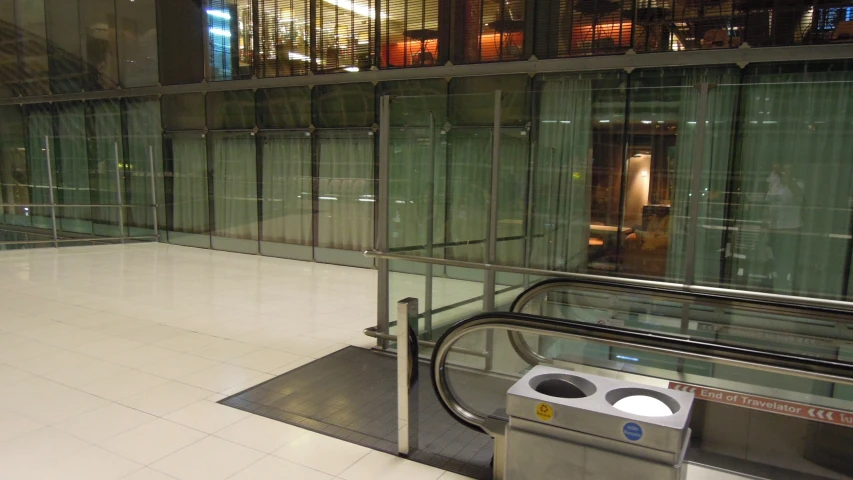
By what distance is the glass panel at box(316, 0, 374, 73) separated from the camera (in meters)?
9.08

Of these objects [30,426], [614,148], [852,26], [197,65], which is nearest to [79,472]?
[30,426]

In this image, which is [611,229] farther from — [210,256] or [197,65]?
[197,65]

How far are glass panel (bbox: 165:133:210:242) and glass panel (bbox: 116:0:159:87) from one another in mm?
1531

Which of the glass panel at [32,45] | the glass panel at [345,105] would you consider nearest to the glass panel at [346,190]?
the glass panel at [345,105]

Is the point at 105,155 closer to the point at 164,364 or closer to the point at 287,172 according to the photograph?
the point at 287,172

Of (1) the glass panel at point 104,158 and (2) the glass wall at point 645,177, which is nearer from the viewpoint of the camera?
(2) the glass wall at point 645,177

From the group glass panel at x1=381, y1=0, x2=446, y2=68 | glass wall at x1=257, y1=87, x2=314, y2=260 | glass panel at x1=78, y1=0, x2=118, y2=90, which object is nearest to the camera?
glass panel at x1=381, y1=0, x2=446, y2=68

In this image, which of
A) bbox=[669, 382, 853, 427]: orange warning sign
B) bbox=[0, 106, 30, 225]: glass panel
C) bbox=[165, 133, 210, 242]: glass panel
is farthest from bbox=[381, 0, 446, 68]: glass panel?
bbox=[0, 106, 30, 225]: glass panel

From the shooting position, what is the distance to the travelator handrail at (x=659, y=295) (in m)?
3.22

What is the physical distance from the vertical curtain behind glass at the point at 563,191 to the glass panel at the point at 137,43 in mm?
10229

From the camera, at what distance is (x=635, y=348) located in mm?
2648

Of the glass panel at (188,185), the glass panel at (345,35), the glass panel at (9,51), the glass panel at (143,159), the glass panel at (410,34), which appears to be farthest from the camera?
the glass panel at (9,51)

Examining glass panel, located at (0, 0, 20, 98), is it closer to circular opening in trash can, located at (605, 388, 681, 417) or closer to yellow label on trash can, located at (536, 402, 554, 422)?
yellow label on trash can, located at (536, 402, 554, 422)

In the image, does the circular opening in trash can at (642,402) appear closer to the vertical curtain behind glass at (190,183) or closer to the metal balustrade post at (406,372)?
the metal balustrade post at (406,372)
